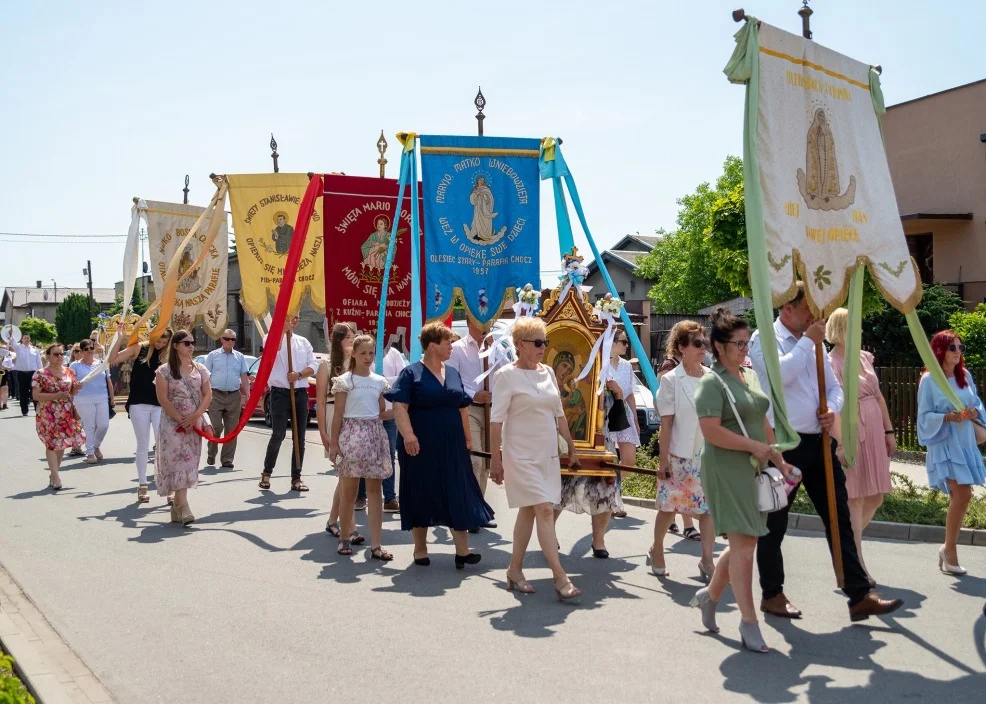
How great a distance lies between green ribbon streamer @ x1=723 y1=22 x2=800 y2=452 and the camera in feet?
19.7

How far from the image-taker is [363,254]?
12.3 meters

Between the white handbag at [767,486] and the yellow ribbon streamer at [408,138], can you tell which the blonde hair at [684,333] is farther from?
the yellow ribbon streamer at [408,138]

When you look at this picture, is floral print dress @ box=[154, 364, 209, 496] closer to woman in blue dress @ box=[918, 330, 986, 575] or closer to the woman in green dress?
the woman in green dress

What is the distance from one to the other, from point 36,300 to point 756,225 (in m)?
132

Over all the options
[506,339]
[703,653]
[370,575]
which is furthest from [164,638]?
[506,339]

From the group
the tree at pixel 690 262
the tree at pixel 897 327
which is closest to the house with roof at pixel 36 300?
the tree at pixel 690 262

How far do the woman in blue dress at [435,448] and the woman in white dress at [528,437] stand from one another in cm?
84

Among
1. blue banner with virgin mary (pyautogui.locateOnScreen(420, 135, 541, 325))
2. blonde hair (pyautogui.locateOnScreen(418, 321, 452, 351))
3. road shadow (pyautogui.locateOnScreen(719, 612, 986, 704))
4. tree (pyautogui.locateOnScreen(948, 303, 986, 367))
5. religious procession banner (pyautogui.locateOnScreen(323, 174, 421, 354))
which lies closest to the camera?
road shadow (pyautogui.locateOnScreen(719, 612, 986, 704))

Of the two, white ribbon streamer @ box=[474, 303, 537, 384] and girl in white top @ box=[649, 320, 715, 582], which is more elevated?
white ribbon streamer @ box=[474, 303, 537, 384]

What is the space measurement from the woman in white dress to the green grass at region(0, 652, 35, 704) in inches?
128

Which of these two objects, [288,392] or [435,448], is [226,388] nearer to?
[288,392]

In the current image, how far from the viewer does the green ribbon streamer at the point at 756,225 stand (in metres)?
5.99

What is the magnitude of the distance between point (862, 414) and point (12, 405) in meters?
33.7

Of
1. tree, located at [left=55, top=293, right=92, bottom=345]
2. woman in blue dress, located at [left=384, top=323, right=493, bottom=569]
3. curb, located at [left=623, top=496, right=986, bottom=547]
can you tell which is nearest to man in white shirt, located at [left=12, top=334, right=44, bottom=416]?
woman in blue dress, located at [left=384, top=323, right=493, bottom=569]
